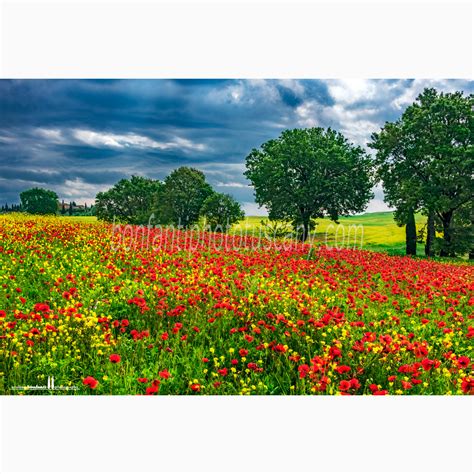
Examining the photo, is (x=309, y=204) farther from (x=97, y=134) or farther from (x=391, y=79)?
(x=97, y=134)

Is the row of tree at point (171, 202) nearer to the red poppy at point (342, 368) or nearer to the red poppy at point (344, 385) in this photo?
the red poppy at point (342, 368)

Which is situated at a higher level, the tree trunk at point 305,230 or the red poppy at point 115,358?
the tree trunk at point 305,230

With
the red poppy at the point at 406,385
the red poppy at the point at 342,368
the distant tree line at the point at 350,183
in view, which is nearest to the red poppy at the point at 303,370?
the red poppy at the point at 342,368

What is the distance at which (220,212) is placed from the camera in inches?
456

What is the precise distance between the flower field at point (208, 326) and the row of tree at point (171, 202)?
3.64ft

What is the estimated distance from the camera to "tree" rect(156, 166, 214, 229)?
28.2 ft

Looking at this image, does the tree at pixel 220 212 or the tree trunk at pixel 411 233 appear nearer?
the tree at pixel 220 212

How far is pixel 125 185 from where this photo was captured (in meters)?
8.42

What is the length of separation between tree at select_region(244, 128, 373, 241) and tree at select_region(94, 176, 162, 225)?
3.31 metres

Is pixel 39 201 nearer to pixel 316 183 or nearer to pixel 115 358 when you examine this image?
pixel 115 358

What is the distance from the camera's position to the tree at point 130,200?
815cm

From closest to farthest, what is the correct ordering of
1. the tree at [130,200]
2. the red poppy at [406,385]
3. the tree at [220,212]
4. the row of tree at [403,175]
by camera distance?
the red poppy at [406,385] < the tree at [130,200] < the tree at [220,212] < the row of tree at [403,175]

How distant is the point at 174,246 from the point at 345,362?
6003 millimetres
